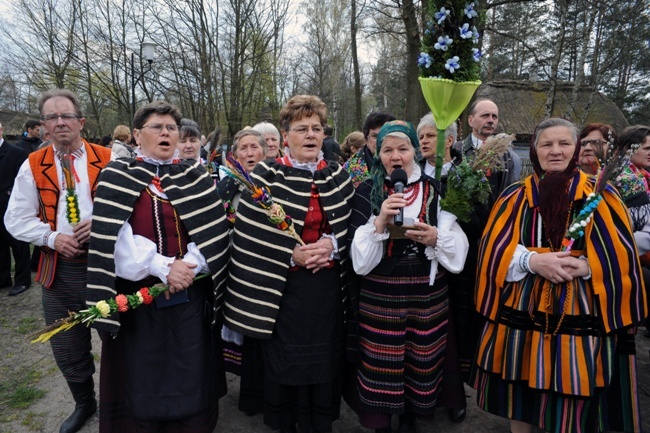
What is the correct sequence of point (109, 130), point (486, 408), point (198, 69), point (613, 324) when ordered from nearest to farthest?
1. point (613, 324)
2. point (486, 408)
3. point (198, 69)
4. point (109, 130)

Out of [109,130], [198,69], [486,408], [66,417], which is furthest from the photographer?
[109,130]

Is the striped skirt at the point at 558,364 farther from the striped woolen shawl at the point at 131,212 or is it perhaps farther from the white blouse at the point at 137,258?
the white blouse at the point at 137,258

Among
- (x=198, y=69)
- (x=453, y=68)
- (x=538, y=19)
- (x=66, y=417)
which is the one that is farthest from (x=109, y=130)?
(x=453, y=68)

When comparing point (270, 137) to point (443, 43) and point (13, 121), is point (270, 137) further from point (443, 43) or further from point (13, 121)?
point (13, 121)

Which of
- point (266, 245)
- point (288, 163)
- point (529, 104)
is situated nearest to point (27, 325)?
point (266, 245)

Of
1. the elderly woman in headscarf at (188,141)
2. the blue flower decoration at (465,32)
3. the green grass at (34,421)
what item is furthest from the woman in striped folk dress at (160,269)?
the blue flower decoration at (465,32)

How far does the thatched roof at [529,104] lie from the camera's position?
659 inches

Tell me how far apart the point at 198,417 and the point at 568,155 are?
274 centimetres

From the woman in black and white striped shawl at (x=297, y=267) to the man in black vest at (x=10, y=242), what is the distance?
4851 millimetres

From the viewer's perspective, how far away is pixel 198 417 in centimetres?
258

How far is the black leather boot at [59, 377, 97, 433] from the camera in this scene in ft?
9.91

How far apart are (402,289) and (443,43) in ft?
4.87

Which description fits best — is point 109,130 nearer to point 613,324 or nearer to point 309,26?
point 309,26

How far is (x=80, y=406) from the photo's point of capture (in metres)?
3.09
